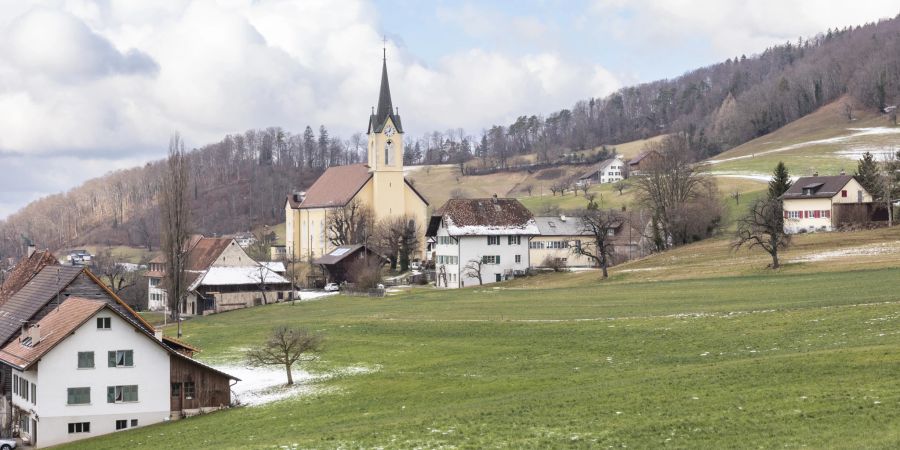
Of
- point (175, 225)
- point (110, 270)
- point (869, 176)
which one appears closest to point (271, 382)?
point (175, 225)

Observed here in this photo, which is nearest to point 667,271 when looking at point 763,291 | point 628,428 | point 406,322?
point 763,291

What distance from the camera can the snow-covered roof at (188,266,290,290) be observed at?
312ft

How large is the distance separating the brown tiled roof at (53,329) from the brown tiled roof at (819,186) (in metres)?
70.2

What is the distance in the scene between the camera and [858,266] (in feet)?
213

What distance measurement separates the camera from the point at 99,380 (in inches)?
1681

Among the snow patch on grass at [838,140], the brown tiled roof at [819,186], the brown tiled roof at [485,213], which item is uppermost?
the snow patch on grass at [838,140]

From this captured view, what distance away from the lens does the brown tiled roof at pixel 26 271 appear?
6097cm

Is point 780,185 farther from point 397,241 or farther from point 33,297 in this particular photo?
point 33,297

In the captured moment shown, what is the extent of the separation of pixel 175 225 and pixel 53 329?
35998 millimetres

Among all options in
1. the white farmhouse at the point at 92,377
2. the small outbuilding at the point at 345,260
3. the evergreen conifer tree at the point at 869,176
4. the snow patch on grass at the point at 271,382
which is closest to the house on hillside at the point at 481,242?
the small outbuilding at the point at 345,260

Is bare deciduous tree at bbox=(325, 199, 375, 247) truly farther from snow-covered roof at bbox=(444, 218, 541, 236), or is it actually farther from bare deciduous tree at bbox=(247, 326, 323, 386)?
bare deciduous tree at bbox=(247, 326, 323, 386)

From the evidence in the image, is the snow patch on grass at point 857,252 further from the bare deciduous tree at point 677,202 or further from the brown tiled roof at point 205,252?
the brown tiled roof at point 205,252

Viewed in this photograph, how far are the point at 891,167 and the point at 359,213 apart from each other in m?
62.6

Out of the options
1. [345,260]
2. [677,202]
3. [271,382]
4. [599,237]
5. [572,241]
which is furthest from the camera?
[572,241]
